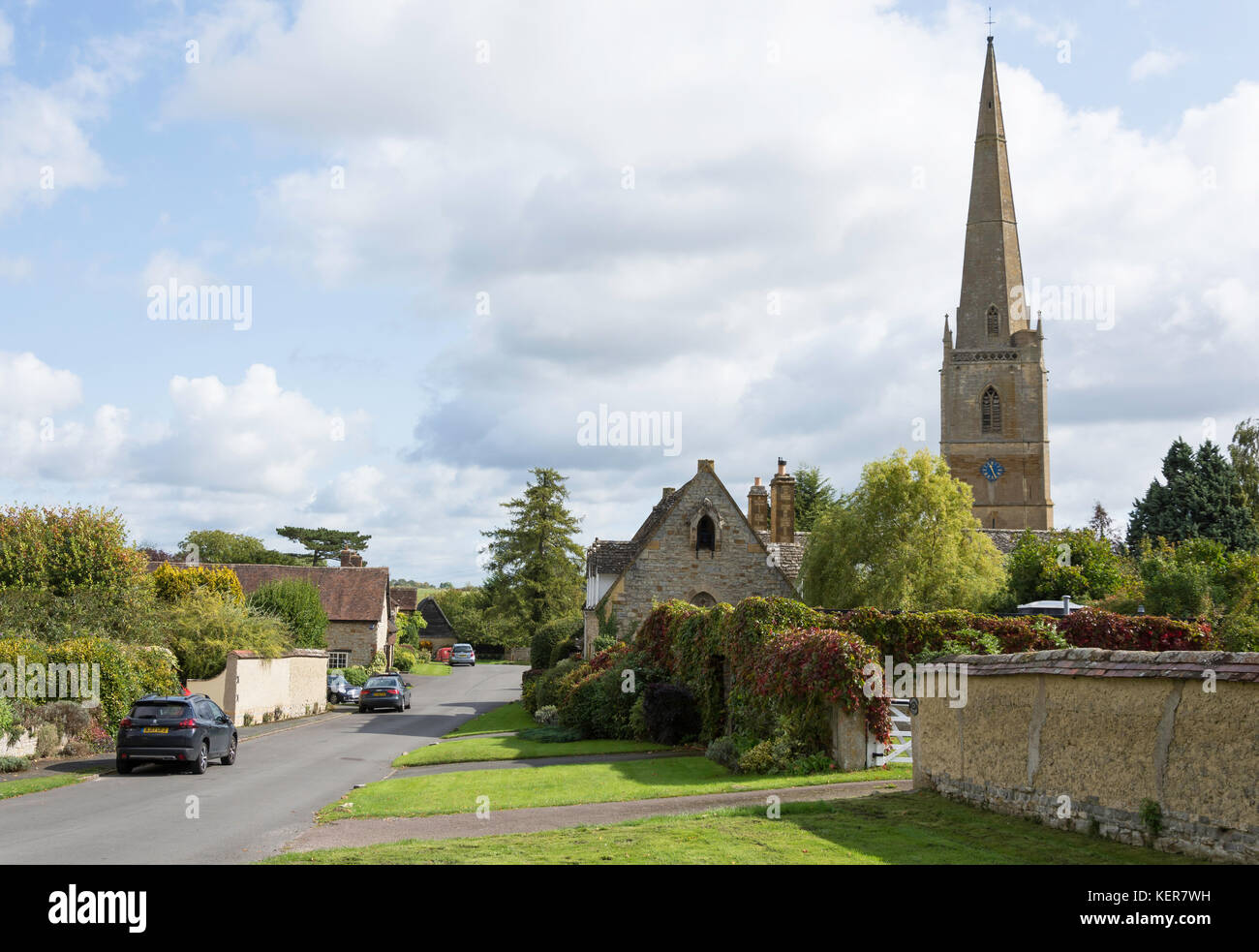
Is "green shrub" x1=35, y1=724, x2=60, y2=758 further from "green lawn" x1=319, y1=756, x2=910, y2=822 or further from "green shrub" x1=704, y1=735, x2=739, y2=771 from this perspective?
"green shrub" x1=704, y1=735, x2=739, y2=771

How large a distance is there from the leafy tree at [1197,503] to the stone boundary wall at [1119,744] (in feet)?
160

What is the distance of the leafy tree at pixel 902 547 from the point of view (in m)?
41.2

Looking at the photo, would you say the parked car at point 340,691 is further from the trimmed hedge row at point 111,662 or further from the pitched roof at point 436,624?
the pitched roof at point 436,624

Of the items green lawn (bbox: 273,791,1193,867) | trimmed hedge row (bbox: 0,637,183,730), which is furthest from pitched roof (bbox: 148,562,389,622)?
green lawn (bbox: 273,791,1193,867)

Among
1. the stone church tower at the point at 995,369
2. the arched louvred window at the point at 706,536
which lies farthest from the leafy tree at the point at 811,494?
the arched louvred window at the point at 706,536

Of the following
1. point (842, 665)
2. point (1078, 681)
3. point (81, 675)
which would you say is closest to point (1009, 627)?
point (842, 665)

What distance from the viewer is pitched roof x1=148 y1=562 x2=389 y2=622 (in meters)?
66.6

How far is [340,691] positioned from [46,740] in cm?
2696

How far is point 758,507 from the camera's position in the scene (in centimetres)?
4950

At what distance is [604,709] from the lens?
30.5 m

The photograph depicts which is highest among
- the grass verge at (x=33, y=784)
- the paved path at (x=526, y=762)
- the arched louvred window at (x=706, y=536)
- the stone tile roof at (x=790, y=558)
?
the arched louvred window at (x=706, y=536)

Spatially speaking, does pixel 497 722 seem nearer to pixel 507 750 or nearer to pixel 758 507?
pixel 507 750
